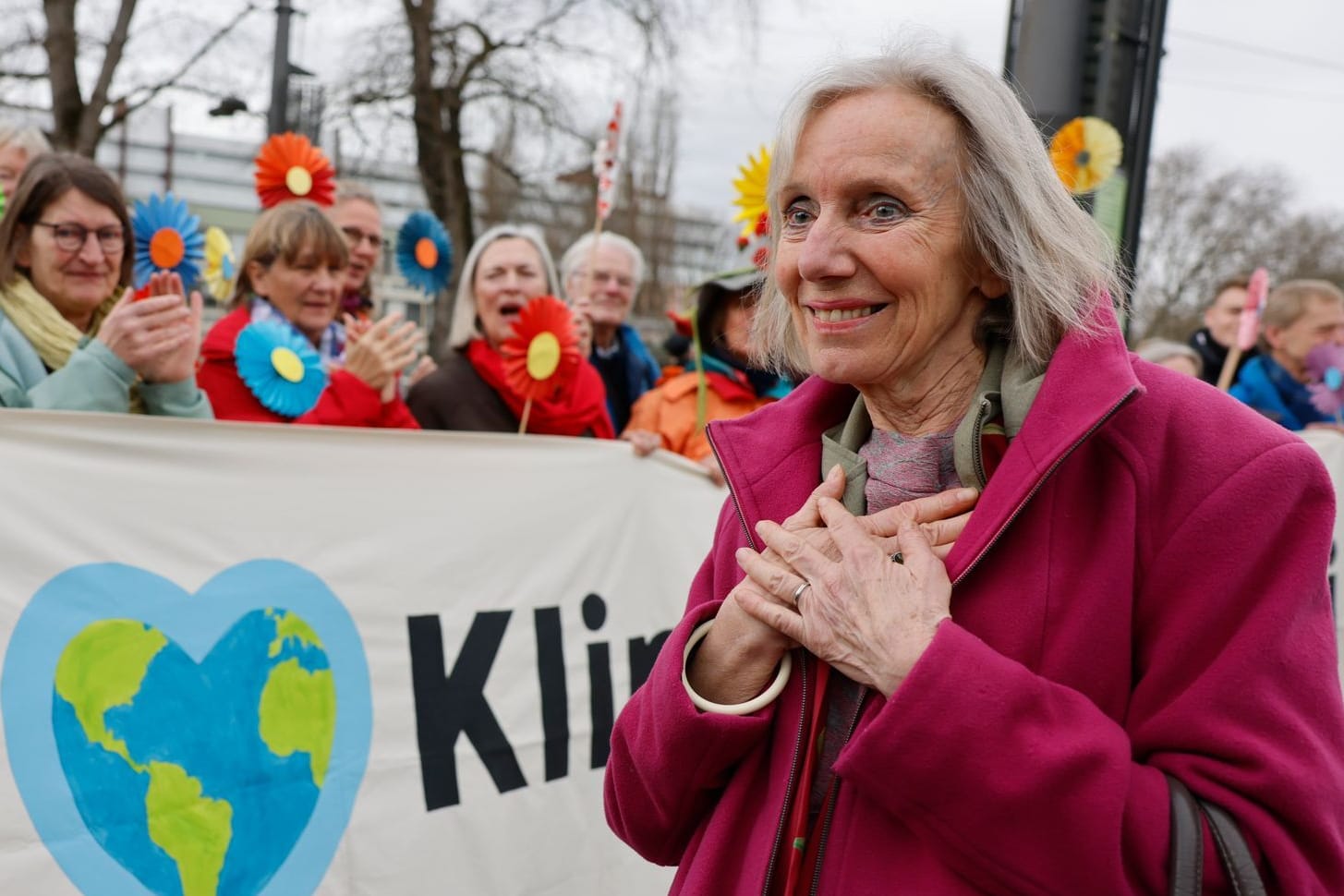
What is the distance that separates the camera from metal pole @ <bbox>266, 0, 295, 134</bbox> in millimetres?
10805

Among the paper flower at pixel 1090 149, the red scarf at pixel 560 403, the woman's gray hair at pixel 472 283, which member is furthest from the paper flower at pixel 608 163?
the paper flower at pixel 1090 149

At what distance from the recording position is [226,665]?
3.01 meters

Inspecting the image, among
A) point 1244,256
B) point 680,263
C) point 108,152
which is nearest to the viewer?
point 108,152

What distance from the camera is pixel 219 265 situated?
4.20m

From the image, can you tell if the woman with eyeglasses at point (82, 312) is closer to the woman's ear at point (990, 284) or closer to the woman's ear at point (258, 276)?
the woman's ear at point (258, 276)

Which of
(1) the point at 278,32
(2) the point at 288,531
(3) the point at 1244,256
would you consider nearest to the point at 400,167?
(1) the point at 278,32

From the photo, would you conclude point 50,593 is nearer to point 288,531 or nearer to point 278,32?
point 288,531

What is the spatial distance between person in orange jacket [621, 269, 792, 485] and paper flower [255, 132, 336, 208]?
1.36 meters

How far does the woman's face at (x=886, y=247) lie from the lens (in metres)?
1.65

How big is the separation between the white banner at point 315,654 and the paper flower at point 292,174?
4.54 feet

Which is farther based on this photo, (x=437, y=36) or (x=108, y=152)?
(x=108, y=152)

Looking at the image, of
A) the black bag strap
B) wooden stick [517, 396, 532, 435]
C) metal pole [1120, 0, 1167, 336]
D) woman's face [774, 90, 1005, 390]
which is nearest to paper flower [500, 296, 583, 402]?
wooden stick [517, 396, 532, 435]

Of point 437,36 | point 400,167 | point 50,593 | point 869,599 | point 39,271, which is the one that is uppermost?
point 437,36

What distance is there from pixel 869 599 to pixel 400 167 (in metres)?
13.2
